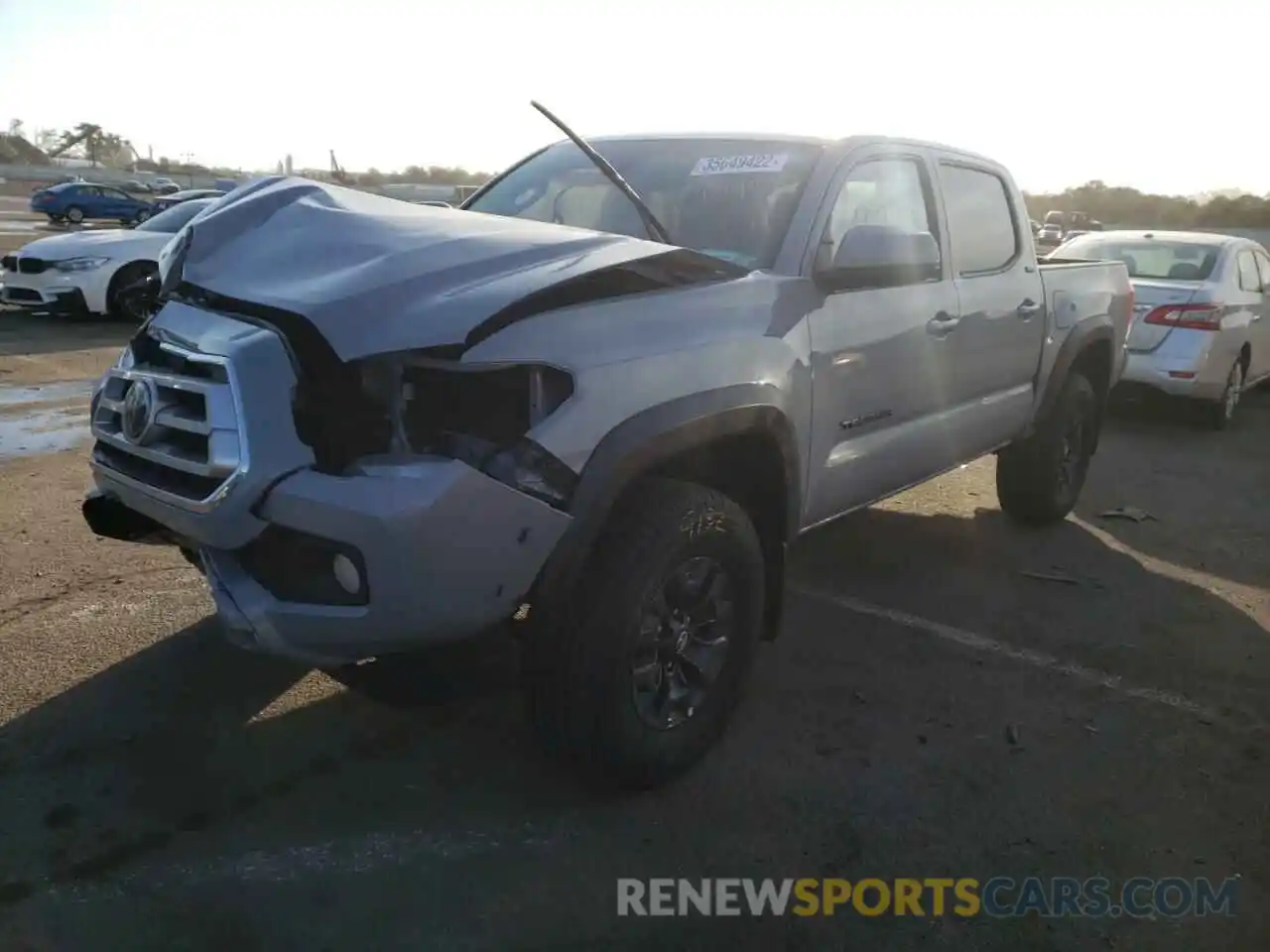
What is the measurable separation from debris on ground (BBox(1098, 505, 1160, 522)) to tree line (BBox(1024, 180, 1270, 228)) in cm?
4249

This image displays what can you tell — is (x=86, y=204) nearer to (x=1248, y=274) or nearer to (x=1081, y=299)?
(x=1248, y=274)

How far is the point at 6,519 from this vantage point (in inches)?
208

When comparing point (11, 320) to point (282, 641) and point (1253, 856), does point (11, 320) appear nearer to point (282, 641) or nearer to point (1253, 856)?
point (282, 641)

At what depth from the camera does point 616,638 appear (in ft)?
9.32

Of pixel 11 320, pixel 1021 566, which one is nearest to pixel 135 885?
pixel 1021 566

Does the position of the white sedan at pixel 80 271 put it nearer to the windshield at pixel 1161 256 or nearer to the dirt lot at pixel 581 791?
the dirt lot at pixel 581 791

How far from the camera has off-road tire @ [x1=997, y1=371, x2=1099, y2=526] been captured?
18.9 ft

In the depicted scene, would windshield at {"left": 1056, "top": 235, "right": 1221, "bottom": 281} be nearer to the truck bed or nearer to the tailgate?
the tailgate

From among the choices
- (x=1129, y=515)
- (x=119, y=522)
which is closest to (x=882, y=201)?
(x=119, y=522)

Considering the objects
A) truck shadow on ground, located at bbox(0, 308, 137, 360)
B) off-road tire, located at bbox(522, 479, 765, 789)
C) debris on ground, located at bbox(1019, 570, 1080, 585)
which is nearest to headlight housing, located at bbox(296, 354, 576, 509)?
off-road tire, located at bbox(522, 479, 765, 789)

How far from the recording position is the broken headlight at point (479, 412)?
2.63m

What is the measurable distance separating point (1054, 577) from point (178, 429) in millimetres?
4158

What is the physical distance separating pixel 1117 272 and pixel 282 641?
5338mm

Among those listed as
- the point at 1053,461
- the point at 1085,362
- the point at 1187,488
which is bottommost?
the point at 1187,488
